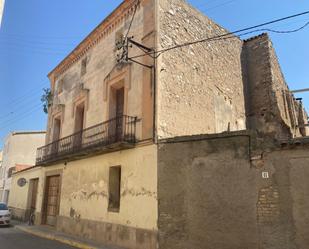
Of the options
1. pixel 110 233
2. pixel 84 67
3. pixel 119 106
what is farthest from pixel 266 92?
pixel 110 233

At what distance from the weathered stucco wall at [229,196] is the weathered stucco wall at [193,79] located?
1498 millimetres

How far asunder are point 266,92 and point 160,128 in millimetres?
6574

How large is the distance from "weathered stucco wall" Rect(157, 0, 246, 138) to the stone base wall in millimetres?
2833

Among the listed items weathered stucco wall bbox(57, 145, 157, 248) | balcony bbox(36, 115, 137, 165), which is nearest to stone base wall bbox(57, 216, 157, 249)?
weathered stucco wall bbox(57, 145, 157, 248)

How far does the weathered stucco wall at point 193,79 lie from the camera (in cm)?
891

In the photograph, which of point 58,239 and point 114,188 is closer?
point 114,188

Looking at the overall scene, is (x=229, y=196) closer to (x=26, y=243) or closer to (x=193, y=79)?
(x=193, y=79)

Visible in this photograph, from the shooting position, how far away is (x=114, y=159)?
9.62 metres

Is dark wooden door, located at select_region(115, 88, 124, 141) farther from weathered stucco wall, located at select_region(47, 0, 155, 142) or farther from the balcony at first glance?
weathered stucco wall, located at select_region(47, 0, 155, 142)

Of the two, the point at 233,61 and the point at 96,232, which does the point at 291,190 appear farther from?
the point at 233,61

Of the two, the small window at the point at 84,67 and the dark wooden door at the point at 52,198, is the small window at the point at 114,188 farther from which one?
the small window at the point at 84,67

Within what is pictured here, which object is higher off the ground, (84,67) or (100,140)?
(84,67)

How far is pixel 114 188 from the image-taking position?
381 inches

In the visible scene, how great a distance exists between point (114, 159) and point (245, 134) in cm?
470
